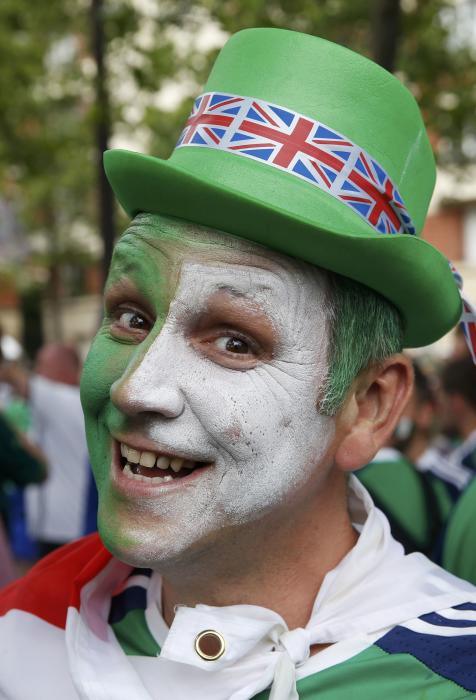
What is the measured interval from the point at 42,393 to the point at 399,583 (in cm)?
397

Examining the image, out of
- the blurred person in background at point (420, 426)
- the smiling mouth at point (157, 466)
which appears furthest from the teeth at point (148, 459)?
the blurred person in background at point (420, 426)

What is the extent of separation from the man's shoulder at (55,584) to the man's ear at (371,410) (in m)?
0.64

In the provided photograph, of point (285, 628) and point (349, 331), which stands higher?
point (349, 331)

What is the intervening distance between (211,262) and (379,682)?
859mm

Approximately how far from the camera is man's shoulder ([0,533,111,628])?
2.19 meters

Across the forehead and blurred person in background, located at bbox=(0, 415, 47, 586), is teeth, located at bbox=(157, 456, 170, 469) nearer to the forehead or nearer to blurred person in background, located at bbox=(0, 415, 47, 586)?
the forehead

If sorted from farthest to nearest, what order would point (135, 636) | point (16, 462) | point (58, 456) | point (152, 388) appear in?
point (58, 456)
point (16, 462)
point (135, 636)
point (152, 388)

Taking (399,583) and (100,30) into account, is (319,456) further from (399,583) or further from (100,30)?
(100,30)

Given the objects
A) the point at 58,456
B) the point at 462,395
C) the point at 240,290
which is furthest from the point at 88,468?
the point at 240,290

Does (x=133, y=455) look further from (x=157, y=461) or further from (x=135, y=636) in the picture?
(x=135, y=636)

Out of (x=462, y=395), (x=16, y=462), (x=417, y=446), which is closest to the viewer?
(x=16, y=462)

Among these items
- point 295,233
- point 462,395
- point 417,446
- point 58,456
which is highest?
point 295,233

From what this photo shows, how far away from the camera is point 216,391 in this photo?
180 centimetres

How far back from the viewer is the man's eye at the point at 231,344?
1859 millimetres
